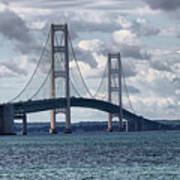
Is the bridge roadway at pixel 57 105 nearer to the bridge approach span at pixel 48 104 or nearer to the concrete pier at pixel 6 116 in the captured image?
the bridge approach span at pixel 48 104

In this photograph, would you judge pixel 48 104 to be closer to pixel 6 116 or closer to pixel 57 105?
pixel 57 105

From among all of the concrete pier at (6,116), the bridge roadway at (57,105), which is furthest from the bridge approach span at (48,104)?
the concrete pier at (6,116)

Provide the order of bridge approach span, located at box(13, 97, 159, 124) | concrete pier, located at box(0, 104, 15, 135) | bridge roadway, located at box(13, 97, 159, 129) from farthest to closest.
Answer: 1. bridge roadway, located at box(13, 97, 159, 129)
2. bridge approach span, located at box(13, 97, 159, 124)
3. concrete pier, located at box(0, 104, 15, 135)

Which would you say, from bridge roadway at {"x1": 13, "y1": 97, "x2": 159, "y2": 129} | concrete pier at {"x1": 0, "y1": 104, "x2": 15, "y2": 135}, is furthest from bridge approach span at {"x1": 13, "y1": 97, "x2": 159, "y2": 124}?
concrete pier at {"x1": 0, "y1": 104, "x2": 15, "y2": 135}

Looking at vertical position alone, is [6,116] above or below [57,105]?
below

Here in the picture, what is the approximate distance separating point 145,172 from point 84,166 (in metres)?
5.61

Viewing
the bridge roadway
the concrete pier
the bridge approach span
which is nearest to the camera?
the concrete pier

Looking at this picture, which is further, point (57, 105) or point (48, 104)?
point (57, 105)

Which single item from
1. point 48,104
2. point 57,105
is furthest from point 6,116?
point 57,105

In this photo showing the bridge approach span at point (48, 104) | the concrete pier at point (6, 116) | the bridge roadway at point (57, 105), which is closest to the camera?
the concrete pier at point (6, 116)

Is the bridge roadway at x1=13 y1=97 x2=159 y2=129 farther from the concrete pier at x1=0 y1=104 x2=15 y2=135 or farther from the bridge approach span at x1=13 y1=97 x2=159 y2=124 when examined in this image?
the concrete pier at x1=0 y1=104 x2=15 y2=135

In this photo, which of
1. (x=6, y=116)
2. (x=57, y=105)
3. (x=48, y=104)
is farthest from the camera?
(x=57, y=105)

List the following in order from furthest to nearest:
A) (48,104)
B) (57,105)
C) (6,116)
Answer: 1. (57,105)
2. (48,104)
3. (6,116)

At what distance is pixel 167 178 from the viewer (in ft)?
130
